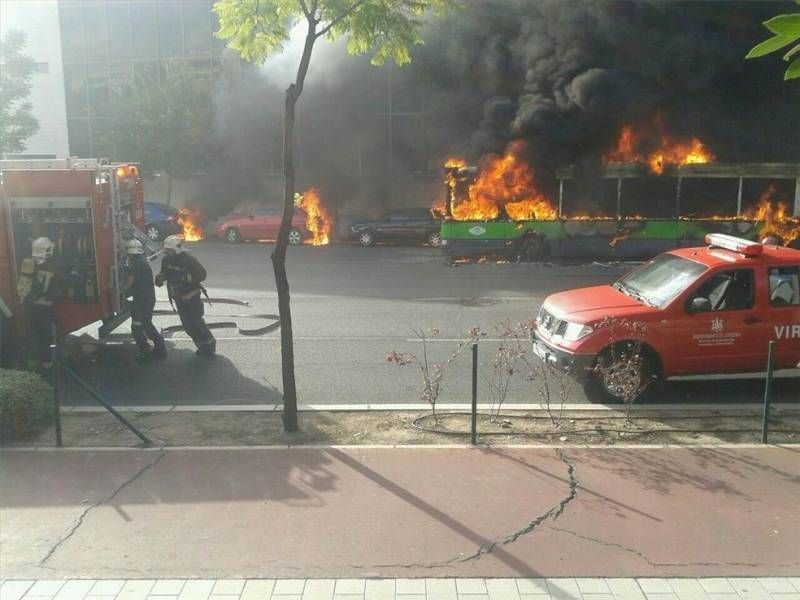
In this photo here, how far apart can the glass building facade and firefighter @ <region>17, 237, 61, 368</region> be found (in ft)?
81.5

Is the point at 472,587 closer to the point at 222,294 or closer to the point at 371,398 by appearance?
the point at 371,398

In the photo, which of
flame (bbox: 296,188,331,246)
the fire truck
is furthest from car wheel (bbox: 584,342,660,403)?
flame (bbox: 296,188,331,246)

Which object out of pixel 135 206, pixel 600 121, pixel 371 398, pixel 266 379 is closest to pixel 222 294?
pixel 135 206

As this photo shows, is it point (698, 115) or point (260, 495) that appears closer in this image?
point (260, 495)

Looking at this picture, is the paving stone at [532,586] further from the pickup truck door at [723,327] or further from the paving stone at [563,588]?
the pickup truck door at [723,327]

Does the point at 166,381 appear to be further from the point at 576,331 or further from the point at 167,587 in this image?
the point at 167,587

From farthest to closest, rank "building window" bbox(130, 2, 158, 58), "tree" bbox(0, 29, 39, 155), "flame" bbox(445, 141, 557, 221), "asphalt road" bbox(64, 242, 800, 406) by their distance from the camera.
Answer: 1. "building window" bbox(130, 2, 158, 58)
2. "tree" bbox(0, 29, 39, 155)
3. "flame" bbox(445, 141, 557, 221)
4. "asphalt road" bbox(64, 242, 800, 406)

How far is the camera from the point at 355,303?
13.5 metres

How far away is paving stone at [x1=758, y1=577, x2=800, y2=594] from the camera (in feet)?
13.6

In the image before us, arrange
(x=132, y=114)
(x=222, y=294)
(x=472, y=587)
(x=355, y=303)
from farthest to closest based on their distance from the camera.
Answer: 1. (x=132, y=114)
2. (x=222, y=294)
3. (x=355, y=303)
4. (x=472, y=587)

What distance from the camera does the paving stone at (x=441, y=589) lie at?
4074 mm

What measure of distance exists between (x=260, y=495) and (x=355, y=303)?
8.37 metres

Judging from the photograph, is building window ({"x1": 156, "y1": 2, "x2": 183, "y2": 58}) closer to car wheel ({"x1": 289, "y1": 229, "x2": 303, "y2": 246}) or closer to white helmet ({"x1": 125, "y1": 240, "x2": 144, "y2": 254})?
car wheel ({"x1": 289, "y1": 229, "x2": 303, "y2": 246})

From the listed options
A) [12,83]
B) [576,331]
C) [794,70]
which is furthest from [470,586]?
[12,83]
